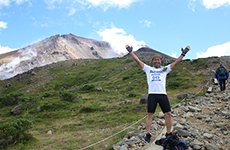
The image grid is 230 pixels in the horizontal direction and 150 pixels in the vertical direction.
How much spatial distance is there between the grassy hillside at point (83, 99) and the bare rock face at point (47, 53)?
49.3 meters

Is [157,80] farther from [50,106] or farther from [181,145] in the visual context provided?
[50,106]

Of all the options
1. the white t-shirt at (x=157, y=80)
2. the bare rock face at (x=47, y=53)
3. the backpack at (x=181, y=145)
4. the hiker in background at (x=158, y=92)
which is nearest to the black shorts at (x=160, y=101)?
the hiker in background at (x=158, y=92)

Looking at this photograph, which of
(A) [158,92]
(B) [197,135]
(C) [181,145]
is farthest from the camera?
(B) [197,135]

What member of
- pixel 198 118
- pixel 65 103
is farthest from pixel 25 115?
pixel 198 118

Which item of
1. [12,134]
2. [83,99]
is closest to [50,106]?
[83,99]

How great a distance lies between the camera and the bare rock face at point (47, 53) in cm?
8494

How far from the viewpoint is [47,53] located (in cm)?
10350

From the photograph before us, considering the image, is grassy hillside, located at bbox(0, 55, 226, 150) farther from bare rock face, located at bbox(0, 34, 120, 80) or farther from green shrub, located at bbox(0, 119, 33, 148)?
bare rock face, located at bbox(0, 34, 120, 80)

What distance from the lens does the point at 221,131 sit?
5.03 metres

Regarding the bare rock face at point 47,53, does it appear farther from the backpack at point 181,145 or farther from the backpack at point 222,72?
the backpack at point 181,145

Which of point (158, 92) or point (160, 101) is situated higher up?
point (158, 92)

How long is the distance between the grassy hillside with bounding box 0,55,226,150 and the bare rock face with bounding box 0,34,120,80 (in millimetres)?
49251

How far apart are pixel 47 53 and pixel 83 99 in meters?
Answer: 98.8

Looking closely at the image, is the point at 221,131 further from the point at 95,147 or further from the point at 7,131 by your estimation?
the point at 7,131
